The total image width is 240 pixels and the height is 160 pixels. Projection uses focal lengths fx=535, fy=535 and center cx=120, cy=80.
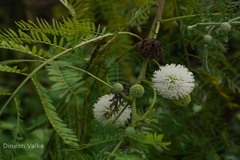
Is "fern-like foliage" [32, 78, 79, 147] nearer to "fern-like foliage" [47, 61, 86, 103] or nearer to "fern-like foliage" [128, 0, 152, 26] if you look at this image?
"fern-like foliage" [47, 61, 86, 103]

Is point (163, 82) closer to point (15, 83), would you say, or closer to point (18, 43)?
point (18, 43)

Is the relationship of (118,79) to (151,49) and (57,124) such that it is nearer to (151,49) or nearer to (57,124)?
(151,49)

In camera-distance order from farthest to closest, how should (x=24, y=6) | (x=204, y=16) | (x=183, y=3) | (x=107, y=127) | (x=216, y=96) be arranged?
(x=24, y=6) → (x=216, y=96) → (x=183, y=3) → (x=204, y=16) → (x=107, y=127)

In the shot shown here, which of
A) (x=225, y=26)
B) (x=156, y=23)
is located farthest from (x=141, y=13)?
(x=225, y=26)

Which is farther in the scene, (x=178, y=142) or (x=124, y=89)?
(x=178, y=142)

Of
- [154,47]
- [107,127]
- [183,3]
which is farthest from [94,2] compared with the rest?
[107,127]

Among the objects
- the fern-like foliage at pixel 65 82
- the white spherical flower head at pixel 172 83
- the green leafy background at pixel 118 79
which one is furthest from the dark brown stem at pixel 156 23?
the fern-like foliage at pixel 65 82
